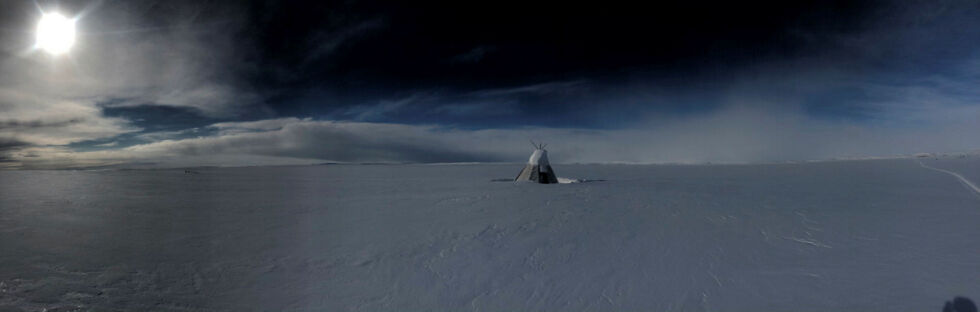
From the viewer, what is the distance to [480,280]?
573 cm

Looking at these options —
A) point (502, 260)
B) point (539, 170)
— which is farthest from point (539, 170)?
point (502, 260)

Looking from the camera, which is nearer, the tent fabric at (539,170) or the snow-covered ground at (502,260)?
the snow-covered ground at (502,260)

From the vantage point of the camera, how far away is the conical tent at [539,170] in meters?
27.3

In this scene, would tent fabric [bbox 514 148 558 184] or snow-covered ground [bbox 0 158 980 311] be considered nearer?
snow-covered ground [bbox 0 158 980 311]

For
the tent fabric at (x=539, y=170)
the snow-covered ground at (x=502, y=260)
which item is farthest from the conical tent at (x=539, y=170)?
the snow-covered ground at (x=502, y=260)

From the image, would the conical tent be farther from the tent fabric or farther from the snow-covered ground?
the snow-covered ground

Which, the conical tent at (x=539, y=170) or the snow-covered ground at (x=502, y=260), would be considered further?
the conical tent at (x=539, y=170)

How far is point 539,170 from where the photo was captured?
27469mm

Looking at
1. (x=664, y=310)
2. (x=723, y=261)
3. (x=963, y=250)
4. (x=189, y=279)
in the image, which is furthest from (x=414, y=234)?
(x=963, y=250)

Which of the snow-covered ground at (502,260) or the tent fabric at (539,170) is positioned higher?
the tent fabric at (539,170)

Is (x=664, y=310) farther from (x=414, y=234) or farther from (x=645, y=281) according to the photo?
→ (x=414, y=234)

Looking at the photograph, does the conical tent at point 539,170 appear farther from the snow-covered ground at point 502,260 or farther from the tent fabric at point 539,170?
the snow-covered ground at point 502,260

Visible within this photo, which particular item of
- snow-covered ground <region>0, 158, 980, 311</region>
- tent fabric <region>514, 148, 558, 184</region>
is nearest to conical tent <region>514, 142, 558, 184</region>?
tent fabric <region>514, 148, 558, 184</region>

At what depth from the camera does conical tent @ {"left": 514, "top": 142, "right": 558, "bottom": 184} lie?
2727cm
